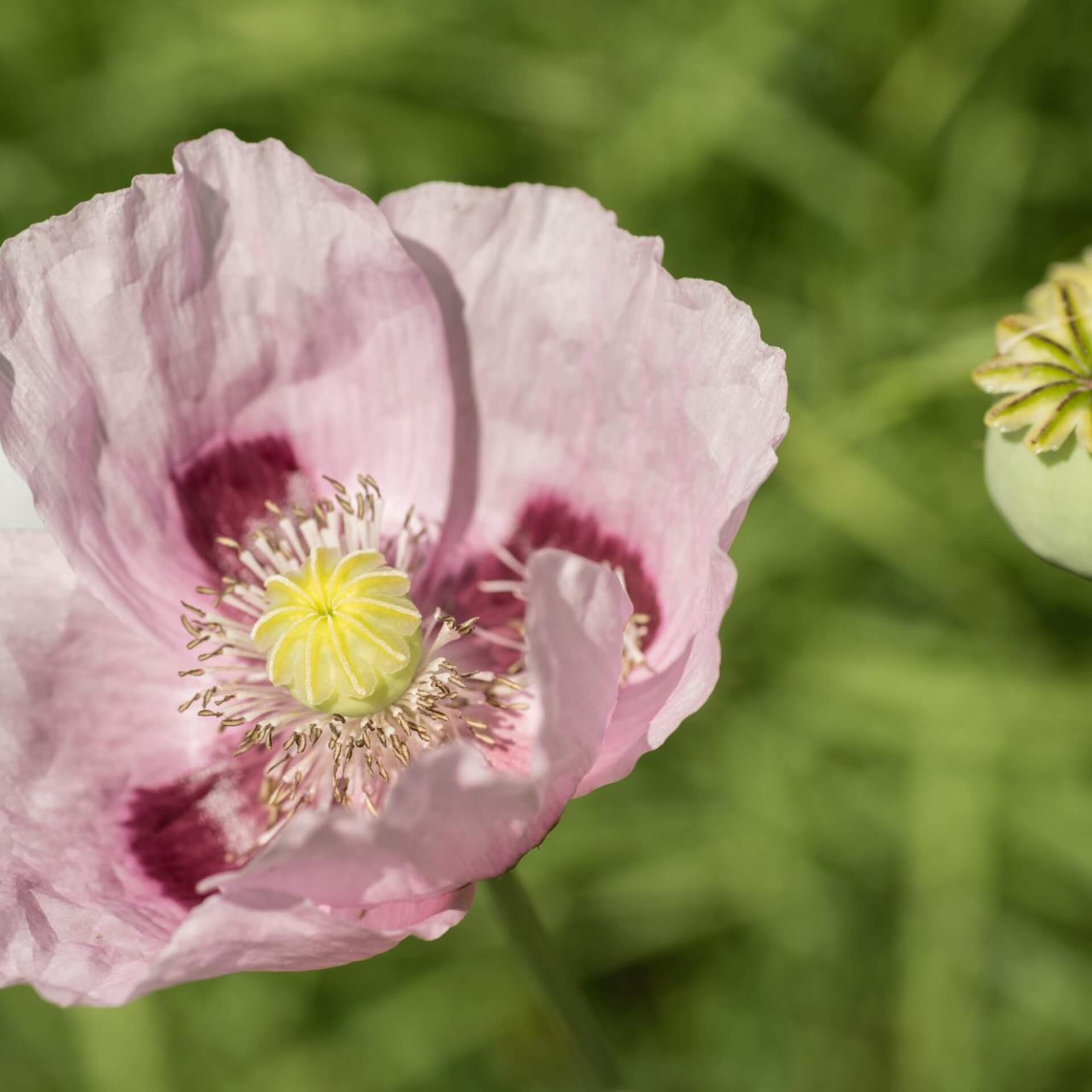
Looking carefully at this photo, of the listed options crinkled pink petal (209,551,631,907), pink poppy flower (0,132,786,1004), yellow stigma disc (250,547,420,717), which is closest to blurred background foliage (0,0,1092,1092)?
pink poppy flower (0,132,786,1004)

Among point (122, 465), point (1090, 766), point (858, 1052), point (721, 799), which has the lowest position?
point (858, 1052)

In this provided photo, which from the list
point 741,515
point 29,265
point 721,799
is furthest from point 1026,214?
point 29,265

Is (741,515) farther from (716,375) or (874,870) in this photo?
(874,870)

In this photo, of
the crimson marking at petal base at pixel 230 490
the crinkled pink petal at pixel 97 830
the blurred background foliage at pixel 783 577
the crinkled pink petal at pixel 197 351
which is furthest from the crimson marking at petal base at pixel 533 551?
the blurred background foliage at pixel 783 577

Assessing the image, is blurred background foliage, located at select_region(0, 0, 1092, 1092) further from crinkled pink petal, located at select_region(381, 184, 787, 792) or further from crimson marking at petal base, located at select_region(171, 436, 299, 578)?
crimson marking at petal base, located at select_region(171, 436, 299, 578)

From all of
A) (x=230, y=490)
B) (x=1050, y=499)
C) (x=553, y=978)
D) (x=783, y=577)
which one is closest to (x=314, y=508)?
(x=230, y=490)
